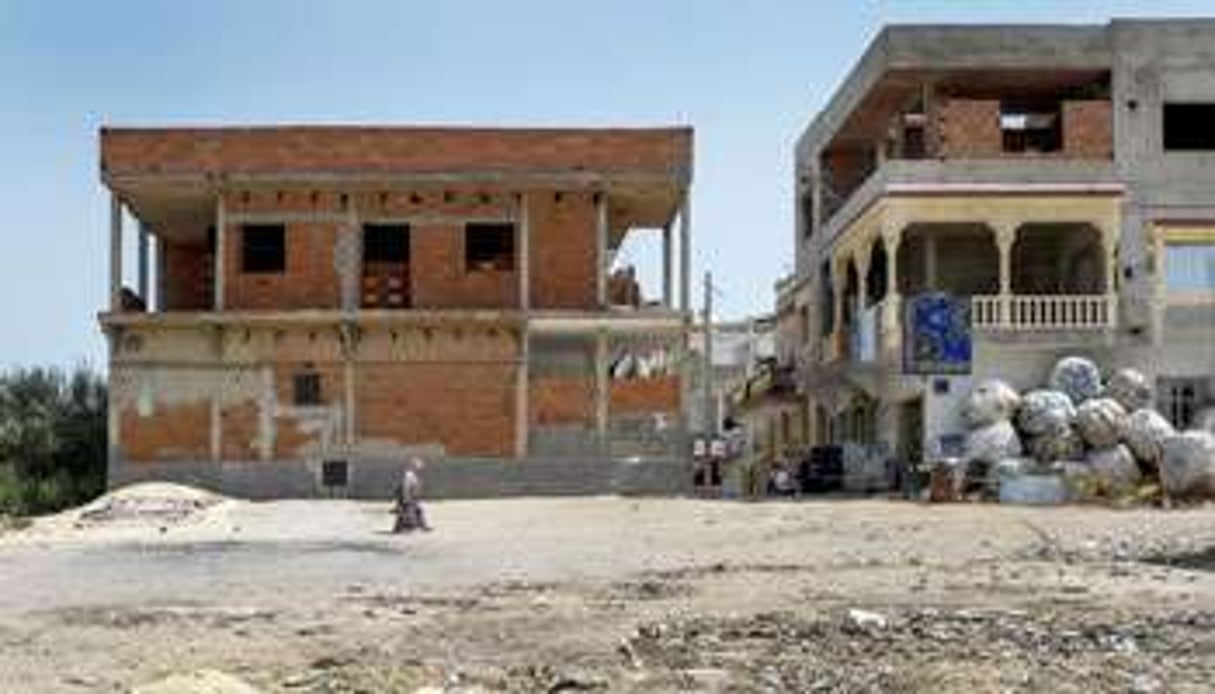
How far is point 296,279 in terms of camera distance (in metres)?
42.8

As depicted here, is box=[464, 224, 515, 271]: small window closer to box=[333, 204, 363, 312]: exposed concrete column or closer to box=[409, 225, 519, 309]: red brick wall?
box=[409, 225, 519, 309]: red brick wall

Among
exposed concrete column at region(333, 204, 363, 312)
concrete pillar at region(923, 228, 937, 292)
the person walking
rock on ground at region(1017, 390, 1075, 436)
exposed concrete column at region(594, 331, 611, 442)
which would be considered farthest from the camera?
concrete pillar at region(923, 228, 937, 292)

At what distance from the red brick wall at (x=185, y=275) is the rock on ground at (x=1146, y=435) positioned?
877 inches

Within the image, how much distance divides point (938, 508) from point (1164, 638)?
1796cm

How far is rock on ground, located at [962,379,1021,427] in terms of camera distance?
3753 centimetres

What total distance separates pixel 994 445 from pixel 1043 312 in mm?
4084

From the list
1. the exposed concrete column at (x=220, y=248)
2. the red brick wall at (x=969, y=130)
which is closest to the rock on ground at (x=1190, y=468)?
the red brick wall at (x=969, y=130)

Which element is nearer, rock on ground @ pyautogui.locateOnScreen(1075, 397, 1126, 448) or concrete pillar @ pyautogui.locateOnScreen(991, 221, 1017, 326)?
rock on ground @ pyautogui.locateOnScreen(1075, 397, 1126, 448)

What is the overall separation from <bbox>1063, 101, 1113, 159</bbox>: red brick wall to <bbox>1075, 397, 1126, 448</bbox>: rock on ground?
5.86 m

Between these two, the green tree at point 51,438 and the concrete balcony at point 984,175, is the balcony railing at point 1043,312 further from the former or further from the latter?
the green tree at point 51,438

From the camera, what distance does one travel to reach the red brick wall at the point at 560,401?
41969mm

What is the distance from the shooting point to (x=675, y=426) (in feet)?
138

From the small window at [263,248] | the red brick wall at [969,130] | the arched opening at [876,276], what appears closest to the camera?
the red brick wall at [969,130]

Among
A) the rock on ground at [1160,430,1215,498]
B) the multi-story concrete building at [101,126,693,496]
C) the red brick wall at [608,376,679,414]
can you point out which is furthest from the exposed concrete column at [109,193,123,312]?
the rock on ground at [1160,430,1215,498]
